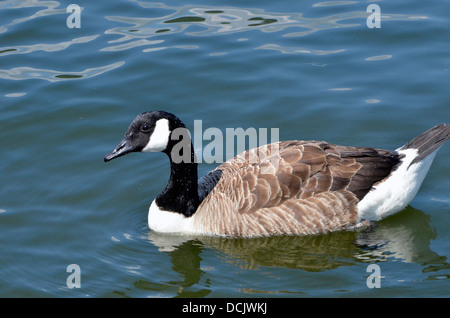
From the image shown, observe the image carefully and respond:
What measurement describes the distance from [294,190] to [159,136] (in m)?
1.99

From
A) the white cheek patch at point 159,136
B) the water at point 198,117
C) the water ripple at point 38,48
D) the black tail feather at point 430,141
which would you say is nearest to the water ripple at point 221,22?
the water at point 198,117

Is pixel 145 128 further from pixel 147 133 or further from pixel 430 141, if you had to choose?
pixel 430 141

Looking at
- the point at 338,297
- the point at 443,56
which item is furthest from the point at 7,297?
the point at 443,56

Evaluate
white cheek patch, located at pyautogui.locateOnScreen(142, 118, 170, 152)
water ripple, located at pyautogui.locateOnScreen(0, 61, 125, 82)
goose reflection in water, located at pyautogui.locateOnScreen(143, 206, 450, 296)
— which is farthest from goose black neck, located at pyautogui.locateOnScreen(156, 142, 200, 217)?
water ripple, located at pyautogui.locateOnScreen(0, 61, 125, 82)

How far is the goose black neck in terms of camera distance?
9.64 m

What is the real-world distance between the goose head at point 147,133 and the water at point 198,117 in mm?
1330

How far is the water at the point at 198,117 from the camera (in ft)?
29.3

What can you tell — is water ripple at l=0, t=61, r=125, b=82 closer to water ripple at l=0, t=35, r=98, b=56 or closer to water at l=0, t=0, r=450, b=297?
water at l=0, t=0, r=450, b=297

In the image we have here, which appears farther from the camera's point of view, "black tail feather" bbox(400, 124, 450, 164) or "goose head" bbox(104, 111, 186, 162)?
"black tail feather" bbox(400, 124, 450, 164)

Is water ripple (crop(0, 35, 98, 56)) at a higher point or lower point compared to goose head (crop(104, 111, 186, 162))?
higher

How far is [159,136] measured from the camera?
30.6 feet

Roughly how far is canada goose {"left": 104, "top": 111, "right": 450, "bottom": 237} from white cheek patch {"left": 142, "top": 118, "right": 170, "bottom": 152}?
0.6 inches

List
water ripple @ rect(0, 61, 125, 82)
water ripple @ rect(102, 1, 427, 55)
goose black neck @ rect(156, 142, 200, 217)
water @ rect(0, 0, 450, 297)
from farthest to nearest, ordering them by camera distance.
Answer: water ripple @ rect(102, 1, 427, 55) < water ripple @ rect(0, 61, 125, 82) < goose black neck @ rect(156, 142, 200, 217) < water @ rect(0, 0, 450, 297)

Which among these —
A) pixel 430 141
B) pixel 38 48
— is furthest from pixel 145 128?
pixel 38 48
